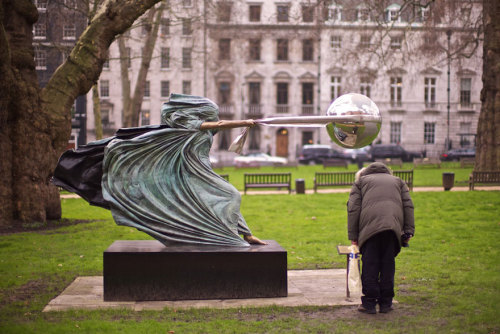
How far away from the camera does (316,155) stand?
44000 millimetres

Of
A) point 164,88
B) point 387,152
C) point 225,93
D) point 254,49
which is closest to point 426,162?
point 387,152

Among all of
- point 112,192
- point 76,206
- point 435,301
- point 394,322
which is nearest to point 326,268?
point 435,301

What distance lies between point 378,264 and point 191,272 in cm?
217

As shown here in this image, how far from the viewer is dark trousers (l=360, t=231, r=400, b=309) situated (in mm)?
6527

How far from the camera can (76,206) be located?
59.9 ft

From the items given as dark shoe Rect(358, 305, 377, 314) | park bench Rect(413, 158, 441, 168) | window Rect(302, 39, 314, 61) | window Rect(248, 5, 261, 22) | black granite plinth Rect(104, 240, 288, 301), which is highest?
window Rect(248, 5, 261, 22)

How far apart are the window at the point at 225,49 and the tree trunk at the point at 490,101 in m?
35.0

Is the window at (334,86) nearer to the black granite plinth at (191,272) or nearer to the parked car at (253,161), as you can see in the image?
the parked car at (253,161)

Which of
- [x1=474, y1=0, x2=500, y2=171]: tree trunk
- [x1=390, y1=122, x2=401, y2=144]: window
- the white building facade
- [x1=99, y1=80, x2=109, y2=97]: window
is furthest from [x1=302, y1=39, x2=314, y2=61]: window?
[x1=474, y1=0, x2=500, y2=171]: tree trunk

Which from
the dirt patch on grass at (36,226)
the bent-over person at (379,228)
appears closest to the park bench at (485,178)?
the dirt patch on grass at (36,226)

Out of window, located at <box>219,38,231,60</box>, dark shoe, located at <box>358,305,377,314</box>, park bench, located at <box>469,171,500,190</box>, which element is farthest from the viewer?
window, located at <box>219,38,231,60</box>

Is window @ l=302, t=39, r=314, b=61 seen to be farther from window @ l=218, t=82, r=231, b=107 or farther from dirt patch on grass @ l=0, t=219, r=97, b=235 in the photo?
dirt patch on grass @ l=0, t=219, r=97, b=235

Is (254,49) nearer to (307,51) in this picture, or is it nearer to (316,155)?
(307,51)

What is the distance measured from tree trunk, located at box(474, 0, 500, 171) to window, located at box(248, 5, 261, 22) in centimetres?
3389
